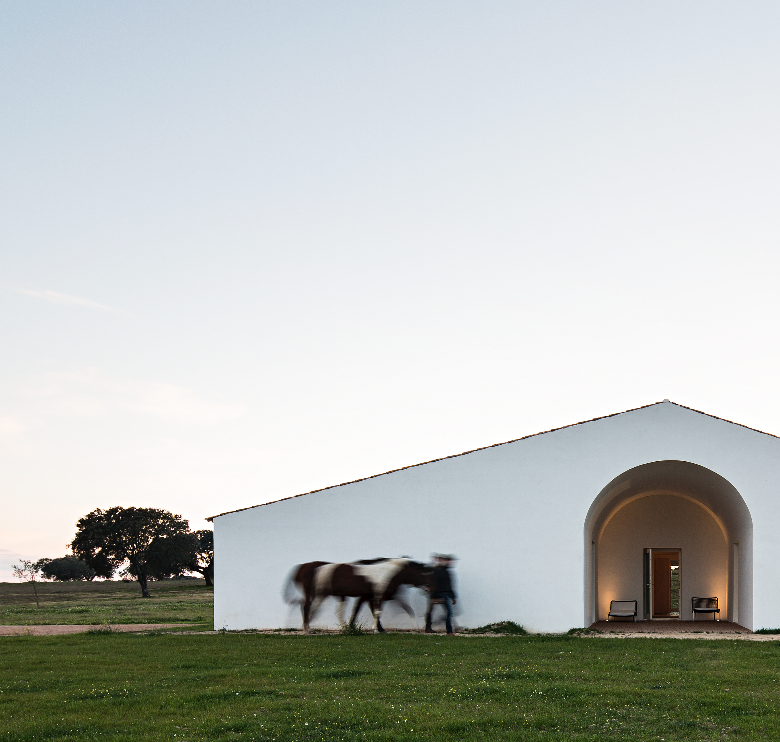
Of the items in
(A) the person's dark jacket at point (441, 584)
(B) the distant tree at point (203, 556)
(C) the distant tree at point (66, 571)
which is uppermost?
(A) the person's dark jacket at point (441, 584)

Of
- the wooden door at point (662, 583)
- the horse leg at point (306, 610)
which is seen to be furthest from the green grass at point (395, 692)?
the wooden door at point (662, 583)

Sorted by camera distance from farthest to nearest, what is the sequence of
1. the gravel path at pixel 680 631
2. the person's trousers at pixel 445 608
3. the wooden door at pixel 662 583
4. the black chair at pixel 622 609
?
the wooden door at pixel 662 583
the black chair at pixel 622 609
the person's trousers at pixel 445 608
the gravel path at pixel 680 631

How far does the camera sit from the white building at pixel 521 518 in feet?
67.1

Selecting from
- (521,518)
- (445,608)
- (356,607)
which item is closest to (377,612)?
(356,607)

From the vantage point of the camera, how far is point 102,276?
70.2 ft

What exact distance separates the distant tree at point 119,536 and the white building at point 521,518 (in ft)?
137

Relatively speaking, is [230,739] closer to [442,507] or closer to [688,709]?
[688,709]

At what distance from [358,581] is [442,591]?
212cm

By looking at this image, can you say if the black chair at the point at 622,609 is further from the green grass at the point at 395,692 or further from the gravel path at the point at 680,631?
the green grass at the point at 395,692

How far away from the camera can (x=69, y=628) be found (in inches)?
923

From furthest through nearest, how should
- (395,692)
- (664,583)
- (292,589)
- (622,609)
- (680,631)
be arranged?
1. (664,583)
2. (622,609)
3. (292,589)
4. (680,631)
5. (395,692)

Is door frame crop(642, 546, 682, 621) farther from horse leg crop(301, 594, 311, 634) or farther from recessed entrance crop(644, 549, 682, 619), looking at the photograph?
horse leg crop(301, 594, 311, 634)

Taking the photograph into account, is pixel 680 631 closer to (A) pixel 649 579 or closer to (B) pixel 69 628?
(A) pixel 649 579

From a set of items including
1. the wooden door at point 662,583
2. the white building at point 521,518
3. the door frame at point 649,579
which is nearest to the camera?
the white building at point 521,518
